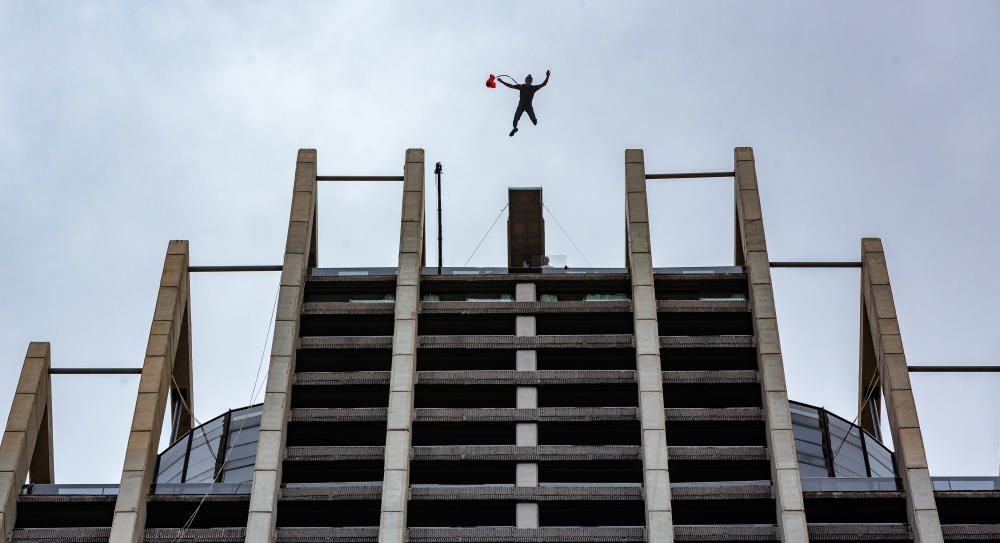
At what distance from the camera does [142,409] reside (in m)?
72.4

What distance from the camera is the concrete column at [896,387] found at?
224 ft

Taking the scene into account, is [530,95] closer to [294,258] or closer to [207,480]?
[294,258]

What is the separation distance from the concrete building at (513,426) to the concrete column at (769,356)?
4.5 inches

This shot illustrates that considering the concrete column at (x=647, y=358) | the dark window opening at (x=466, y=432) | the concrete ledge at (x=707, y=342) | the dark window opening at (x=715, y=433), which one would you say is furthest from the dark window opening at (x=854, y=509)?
the dark window opening at (x=466, y=432)

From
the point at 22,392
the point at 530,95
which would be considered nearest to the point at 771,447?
the point at 530,95

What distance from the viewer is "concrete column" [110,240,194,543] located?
68.4 m

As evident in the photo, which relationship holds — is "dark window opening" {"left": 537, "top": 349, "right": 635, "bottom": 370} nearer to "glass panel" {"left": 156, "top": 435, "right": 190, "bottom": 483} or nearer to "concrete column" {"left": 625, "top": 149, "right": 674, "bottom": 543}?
"concrete column" {"left": 625, "top": 149, "right": 674, "bottom": 543}

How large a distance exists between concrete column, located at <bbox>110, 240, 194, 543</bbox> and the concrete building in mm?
113

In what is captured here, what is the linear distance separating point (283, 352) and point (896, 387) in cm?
2839

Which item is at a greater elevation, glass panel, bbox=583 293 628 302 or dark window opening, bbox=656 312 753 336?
glass panel, bbox=583 293 628 302

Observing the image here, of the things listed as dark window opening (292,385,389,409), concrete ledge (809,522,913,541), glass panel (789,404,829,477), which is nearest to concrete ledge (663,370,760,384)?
glass panel (789,404,829,477)

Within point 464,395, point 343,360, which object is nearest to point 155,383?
point 343,360

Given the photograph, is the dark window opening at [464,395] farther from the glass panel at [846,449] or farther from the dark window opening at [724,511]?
the glass panel at [846,449]

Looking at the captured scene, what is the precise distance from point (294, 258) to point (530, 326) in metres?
12.3
